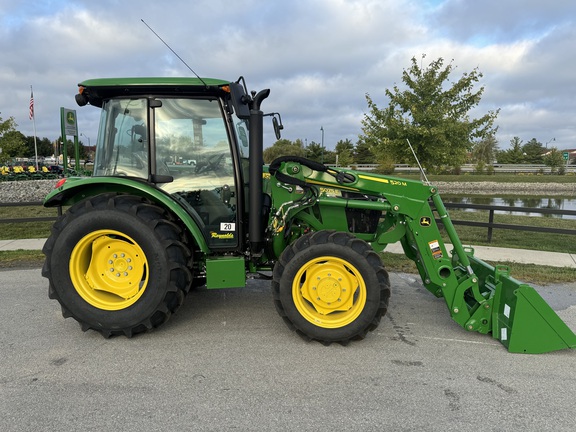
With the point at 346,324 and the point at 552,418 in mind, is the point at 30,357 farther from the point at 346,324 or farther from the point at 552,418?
the point at 552,418

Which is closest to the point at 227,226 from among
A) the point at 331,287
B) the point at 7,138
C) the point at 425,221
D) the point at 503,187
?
the point at 331,287

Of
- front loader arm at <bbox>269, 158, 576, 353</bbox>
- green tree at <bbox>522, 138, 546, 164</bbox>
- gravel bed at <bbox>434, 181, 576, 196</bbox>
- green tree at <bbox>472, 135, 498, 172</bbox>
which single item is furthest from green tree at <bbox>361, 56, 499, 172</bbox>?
green tree at <bbox>522, 138, 546, 164</bbox>

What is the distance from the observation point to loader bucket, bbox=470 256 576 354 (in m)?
3.26

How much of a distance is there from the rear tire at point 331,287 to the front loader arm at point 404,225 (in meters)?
0.46

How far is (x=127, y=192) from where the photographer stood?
3920mm

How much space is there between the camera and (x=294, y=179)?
3914 millimetres

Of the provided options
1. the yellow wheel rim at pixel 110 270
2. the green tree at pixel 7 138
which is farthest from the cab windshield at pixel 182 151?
the green tree at pixel 7 138

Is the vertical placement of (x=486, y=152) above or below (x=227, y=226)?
above

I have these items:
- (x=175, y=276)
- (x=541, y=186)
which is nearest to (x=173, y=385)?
(x=175, y=276)

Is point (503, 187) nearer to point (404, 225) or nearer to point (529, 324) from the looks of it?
point (404, 225)

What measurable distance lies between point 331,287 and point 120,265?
6.63ft

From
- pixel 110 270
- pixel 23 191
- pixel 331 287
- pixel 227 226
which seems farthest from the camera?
pixel 23 191

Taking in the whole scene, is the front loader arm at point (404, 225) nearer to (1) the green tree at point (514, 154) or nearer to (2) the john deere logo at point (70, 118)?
(2) the john deere logo at point (70, 118)

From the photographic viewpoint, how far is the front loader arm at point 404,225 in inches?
142
